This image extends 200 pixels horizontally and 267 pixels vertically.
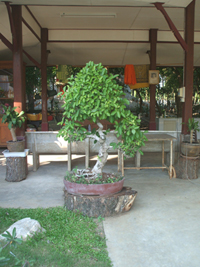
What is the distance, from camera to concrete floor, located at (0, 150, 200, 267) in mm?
2480

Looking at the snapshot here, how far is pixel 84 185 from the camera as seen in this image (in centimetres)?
328

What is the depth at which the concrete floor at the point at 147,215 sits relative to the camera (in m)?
2.48

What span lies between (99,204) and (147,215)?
0.63 meters

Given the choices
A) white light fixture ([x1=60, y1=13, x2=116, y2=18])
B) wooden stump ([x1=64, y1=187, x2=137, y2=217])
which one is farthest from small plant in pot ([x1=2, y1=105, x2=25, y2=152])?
white light fixture ([x1=60, y1=13, x2=116, y2=18])

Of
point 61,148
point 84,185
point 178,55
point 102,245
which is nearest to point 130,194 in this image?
point 84,185

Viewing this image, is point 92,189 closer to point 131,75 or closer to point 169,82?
point 131,75

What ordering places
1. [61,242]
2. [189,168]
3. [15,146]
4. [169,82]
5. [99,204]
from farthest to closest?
1. [169,82]
2. [189,168]
3. [15,146]
4. [99,204]
5. [61,242]

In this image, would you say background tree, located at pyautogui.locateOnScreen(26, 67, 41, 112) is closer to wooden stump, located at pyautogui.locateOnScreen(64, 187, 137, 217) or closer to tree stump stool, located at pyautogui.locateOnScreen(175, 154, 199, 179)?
tree stump stool, located at pyautogui.locateOnScreen(175, 154, 199, 179)

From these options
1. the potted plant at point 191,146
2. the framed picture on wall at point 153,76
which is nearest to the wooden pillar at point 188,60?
the potted plant at point 191,146

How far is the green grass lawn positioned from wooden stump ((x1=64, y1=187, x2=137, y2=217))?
9cm

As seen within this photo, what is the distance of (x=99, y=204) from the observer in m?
3.24

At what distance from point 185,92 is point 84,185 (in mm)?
3154

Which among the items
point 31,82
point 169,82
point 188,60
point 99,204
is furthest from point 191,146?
point 31,82

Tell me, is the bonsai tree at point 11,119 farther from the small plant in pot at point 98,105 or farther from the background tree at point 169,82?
the background tree at point 169,82
